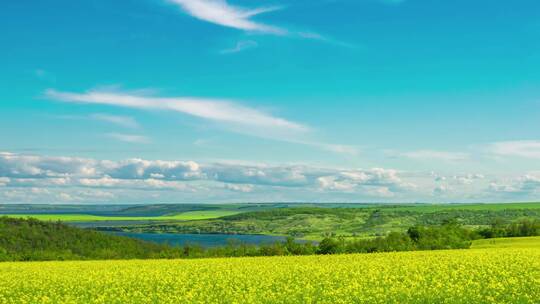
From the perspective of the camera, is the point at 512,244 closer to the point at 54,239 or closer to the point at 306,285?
the point at 306,285

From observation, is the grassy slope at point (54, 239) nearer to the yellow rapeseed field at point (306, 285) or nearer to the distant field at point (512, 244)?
the distant field at point (512, 244)

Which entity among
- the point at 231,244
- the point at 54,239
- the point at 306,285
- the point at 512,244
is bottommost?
the point at 54,239

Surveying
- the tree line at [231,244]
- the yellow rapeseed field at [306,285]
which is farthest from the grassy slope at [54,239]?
the yellow rapeseed field at [306,285]

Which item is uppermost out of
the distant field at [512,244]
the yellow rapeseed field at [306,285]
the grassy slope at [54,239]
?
the yellow rapeseed field at [306,285]

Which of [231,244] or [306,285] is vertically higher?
[306,285]

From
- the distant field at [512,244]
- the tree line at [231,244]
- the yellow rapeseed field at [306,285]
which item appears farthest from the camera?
the tree line at [231,244]

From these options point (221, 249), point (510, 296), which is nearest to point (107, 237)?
point (221, 249)

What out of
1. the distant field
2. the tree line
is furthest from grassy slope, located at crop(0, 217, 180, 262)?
the distant field

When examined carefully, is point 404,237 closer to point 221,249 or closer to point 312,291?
point 221,249

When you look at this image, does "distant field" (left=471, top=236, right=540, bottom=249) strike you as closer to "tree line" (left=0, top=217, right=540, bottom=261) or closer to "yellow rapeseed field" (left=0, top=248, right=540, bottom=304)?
"tree line" (left=0, top=217, right=540, bottom=261)

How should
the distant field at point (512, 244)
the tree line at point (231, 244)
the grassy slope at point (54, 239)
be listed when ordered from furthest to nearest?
the grassy slope at point (54, 239) → the tree line at point (231, 244) → the distant field at point (512, 244)

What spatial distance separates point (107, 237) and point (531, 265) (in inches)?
6125

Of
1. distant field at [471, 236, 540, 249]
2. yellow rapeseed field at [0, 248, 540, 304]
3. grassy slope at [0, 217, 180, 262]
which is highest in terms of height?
yellow rapeseed field at [0, 248, 540, 304]

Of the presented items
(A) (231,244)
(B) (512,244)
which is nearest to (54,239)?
(A) (231,244)
